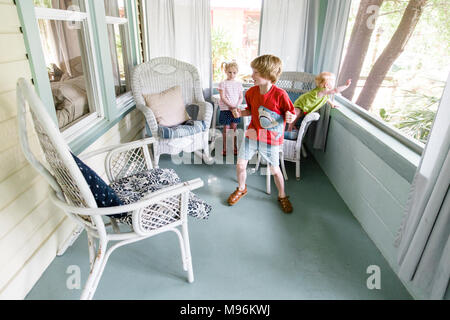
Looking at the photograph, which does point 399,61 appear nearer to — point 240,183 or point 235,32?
point 240,183

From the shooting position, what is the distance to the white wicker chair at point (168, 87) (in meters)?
2.55

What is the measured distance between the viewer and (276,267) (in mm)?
1676

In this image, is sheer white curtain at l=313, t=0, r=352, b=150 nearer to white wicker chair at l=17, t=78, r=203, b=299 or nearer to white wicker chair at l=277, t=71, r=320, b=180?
white wicker chair at l=277, t=71, r=320, b=180

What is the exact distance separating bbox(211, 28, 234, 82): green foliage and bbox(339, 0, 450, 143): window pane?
151 cm

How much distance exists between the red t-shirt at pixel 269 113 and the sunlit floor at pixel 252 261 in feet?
1.89

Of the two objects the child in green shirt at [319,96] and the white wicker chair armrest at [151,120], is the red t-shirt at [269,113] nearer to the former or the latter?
the child in green shirt at [319,96]

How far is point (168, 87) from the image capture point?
294 centimetres

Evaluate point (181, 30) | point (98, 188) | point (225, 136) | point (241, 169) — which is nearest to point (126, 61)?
point (181, 30)

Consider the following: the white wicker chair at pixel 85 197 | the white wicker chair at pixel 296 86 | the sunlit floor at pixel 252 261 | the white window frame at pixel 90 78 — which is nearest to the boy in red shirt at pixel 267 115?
the sunlit floor at pixel 252 261

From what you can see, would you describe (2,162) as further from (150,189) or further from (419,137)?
(419,137)

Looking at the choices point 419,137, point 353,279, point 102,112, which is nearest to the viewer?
point 353,279

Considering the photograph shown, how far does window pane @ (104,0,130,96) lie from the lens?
260 centimetres
